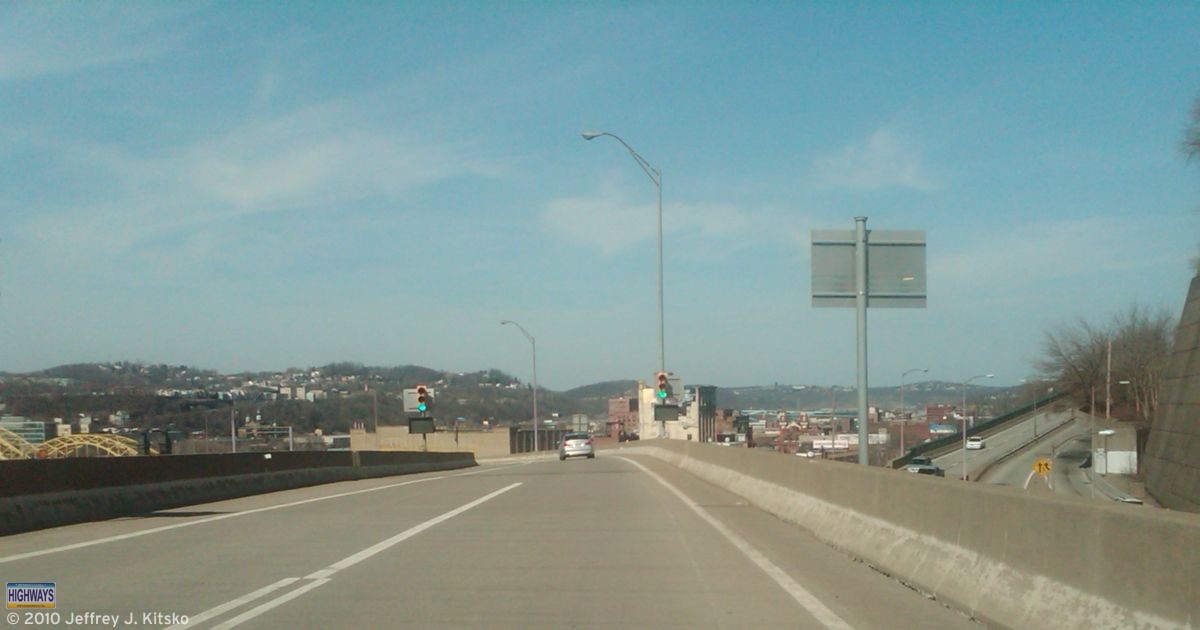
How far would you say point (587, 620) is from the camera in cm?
896

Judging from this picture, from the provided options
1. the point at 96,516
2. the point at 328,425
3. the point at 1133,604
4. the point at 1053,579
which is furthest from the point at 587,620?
the point at 328,425

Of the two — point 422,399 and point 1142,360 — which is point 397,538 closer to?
point 422,399

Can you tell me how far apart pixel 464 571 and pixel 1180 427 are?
21172mm

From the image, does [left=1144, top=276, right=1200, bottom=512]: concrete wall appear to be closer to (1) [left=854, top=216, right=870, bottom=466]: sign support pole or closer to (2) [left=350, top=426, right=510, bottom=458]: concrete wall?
(1) [left=854, top=216, right=870, bottom=466]: sign support pole

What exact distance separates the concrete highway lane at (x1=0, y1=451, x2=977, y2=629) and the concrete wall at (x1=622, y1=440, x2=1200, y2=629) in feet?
1.15

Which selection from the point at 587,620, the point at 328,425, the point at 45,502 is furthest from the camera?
the point at 328,425

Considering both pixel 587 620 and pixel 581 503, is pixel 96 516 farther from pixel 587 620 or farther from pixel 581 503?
pixel 587 620

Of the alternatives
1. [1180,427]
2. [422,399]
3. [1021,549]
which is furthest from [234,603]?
[422,399]

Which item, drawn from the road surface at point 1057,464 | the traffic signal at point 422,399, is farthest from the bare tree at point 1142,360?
the traffic signal at point 422,399

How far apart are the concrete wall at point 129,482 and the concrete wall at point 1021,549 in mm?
11615

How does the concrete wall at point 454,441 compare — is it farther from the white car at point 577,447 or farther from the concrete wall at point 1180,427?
the concrete wall at point 1180,427

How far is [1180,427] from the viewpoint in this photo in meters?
26.1

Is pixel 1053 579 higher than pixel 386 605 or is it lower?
higher

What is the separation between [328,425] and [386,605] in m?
47.1
